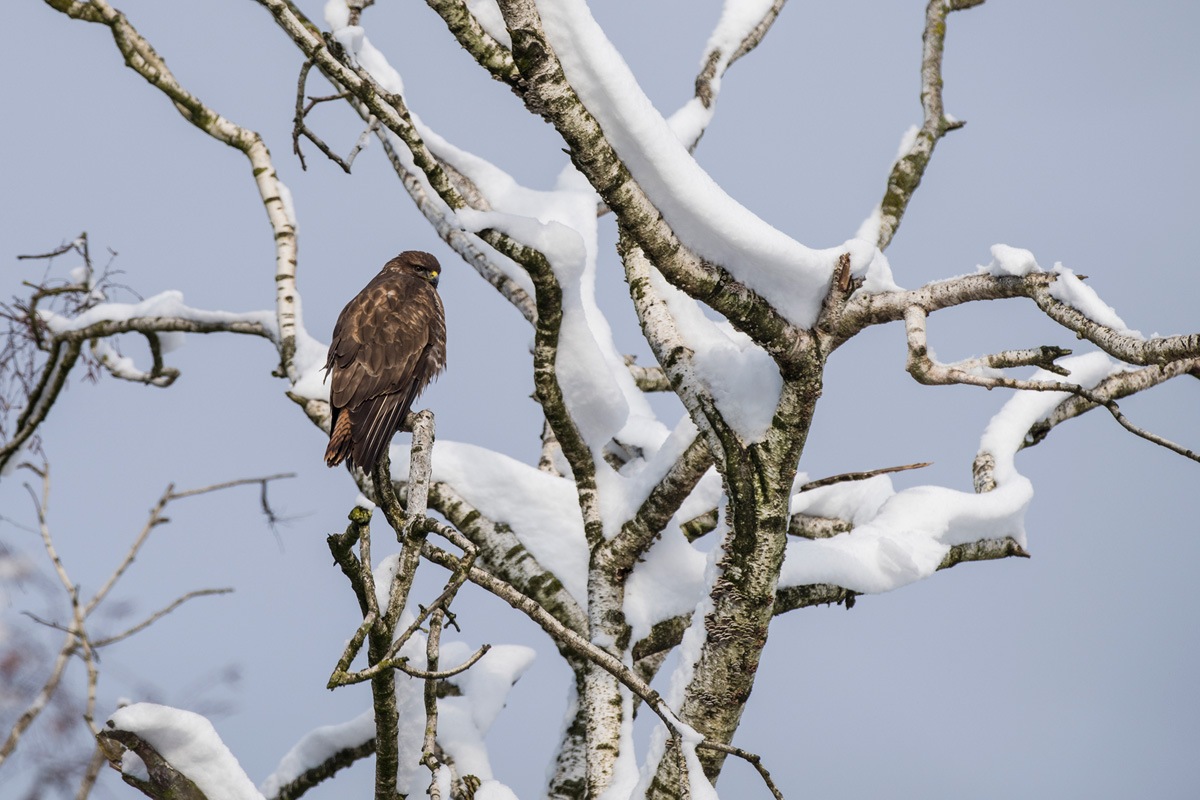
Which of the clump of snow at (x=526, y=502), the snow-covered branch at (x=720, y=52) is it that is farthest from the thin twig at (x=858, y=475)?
the snow-covered branch at (x=720, y=52)

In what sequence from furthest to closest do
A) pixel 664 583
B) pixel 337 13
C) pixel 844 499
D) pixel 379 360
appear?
1. pixel 337 13
2. pixel 844 499
3. pixel 664 583
4. pixel 379 360

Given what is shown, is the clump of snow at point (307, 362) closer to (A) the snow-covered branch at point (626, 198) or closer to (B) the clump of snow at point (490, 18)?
(B) the clump of snow at point (490, 18)

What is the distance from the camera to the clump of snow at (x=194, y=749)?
338cm

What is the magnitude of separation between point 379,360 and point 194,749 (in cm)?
222

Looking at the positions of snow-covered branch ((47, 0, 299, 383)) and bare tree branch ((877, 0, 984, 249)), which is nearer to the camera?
snow-covered branch ((47, 0, 299, 383))

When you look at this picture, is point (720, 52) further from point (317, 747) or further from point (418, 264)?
point (317, 747)

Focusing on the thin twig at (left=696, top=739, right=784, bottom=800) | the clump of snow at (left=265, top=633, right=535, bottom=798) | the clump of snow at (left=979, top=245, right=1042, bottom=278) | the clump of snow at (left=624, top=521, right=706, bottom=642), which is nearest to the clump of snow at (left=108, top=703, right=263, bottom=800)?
the clump of snow at (left=265, top=633, right=535, bottom=798)

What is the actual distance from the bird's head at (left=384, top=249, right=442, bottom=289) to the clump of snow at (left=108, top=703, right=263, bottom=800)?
381cm

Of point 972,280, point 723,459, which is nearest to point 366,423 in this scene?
point 723,459

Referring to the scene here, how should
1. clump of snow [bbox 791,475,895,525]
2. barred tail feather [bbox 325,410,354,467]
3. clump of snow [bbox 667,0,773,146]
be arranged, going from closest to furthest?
barred tail feather [bbox 325,410,354,467]
clump of snow [bbox 791,475,895,525]
clump of snow [bbox 667,0,773,146]

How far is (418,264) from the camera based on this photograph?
6.60 m

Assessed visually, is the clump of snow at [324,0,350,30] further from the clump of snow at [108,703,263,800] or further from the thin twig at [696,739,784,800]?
the thin twig at [696,739,784,800]

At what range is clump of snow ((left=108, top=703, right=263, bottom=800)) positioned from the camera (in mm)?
3377

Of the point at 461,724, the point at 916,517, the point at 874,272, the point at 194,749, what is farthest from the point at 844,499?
the point at 194,749
